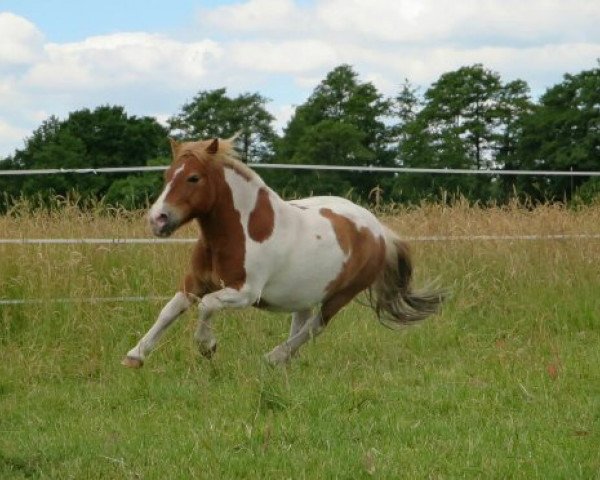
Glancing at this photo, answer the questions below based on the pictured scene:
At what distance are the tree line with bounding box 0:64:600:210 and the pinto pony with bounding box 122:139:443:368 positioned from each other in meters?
31.5

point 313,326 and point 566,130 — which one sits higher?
point 566,130

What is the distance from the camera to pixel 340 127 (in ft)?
165

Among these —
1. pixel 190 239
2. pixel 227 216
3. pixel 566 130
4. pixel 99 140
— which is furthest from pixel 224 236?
pixel 566 130

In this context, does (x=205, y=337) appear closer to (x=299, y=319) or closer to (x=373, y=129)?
(x=299, y=319)

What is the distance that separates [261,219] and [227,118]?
4406 cm

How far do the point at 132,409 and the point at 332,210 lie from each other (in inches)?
96.7

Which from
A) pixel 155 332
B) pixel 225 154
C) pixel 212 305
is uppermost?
pixel 225 154

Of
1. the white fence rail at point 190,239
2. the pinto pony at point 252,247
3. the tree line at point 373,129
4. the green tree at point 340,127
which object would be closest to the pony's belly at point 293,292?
the pinto pony at point 252,247

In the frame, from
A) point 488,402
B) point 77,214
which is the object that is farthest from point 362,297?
point 488,402

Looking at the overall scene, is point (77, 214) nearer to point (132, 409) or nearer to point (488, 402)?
point (132, 409)

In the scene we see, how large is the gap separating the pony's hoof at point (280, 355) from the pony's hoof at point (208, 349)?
349 millimetres

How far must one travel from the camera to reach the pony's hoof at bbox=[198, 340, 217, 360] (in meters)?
6.95

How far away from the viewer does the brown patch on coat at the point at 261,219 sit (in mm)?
6930

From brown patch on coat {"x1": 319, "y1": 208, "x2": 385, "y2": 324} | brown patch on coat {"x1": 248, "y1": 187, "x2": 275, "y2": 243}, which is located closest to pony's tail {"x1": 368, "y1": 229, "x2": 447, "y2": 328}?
brown patch on coat {"x1": 319, "y1": 208, "x2": 385, "y2": 324}
